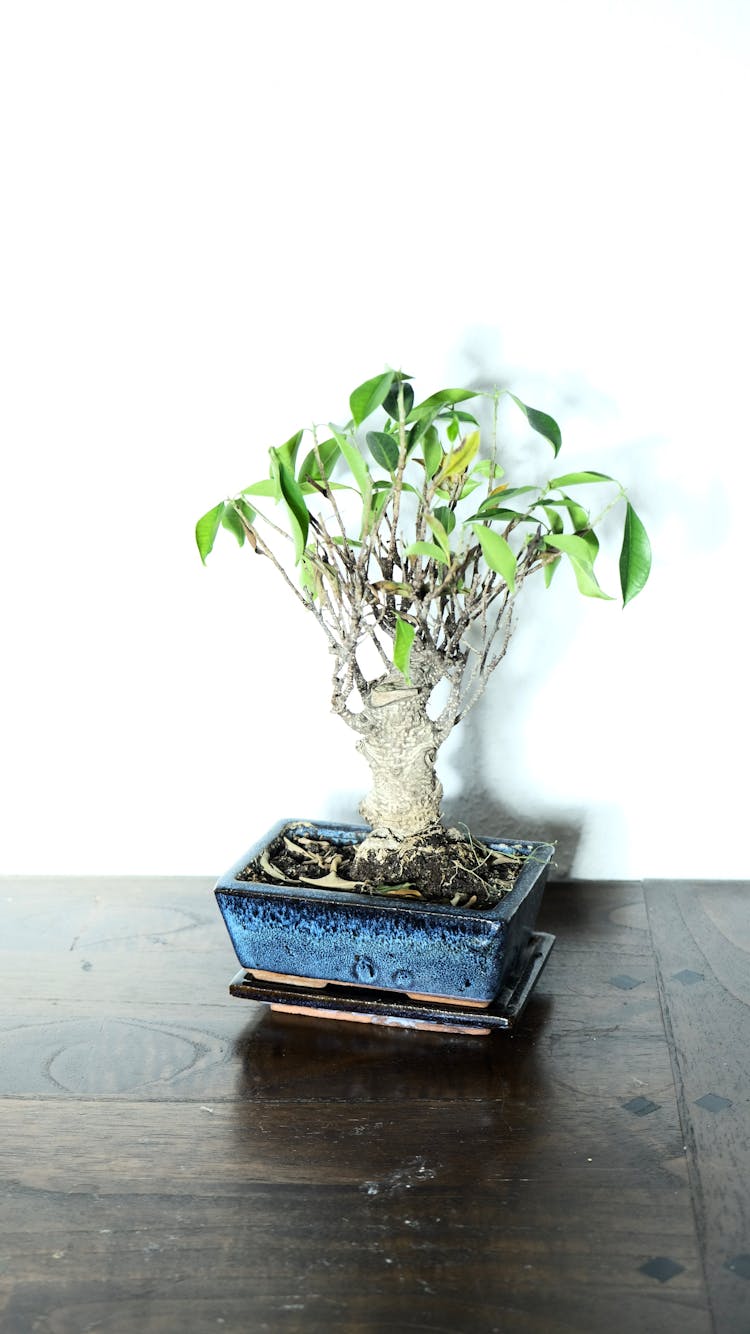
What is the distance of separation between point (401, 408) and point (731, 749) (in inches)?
21.7

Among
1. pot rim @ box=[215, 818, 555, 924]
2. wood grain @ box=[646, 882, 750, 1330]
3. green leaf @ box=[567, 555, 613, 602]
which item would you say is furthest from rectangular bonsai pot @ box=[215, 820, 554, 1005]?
green leaf @ box=[567, 555, 613, 602]

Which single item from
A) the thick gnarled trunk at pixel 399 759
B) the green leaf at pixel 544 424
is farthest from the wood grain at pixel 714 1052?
the green leaf at pixel 544 424

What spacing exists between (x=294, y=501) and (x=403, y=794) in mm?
293

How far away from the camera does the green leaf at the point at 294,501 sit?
34.4 inches

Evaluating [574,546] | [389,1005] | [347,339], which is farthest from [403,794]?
[347,339]

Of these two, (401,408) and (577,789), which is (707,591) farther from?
(401,408)

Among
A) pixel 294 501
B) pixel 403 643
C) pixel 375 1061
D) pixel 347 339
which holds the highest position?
pixel 347 339

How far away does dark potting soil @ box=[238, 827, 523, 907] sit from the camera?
3.34ft

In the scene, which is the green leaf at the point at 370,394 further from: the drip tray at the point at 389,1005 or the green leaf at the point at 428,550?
the drip tray at the point at 389,1005

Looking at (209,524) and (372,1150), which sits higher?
(209,524)

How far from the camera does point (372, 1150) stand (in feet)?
2.75

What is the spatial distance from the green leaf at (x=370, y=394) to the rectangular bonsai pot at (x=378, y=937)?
0.37 meters

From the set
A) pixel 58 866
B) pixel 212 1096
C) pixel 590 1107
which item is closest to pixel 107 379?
pixel 58 866

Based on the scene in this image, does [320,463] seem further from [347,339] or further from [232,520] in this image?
[347,339]
